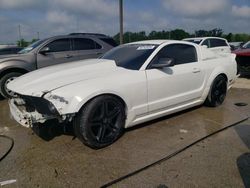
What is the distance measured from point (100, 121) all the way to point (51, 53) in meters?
4.45

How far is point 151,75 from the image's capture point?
4.34 metres

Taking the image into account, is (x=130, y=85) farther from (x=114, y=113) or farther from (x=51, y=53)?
(x=51, y=53)

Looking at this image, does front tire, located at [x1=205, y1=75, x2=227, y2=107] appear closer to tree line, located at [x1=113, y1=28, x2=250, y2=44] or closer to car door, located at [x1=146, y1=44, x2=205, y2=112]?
car door, located at [x1=146, y1=44, x2=205, y2=112]

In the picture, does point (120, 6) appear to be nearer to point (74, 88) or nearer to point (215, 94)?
point (215, 94)

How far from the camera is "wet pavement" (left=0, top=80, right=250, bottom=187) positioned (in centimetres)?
308

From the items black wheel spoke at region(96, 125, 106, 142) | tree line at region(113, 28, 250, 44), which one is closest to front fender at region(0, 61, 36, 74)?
black wheel spoke at region(96, 125, 106, 142)

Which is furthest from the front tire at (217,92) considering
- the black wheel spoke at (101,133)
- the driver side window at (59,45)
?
the driver side window at (59,45)

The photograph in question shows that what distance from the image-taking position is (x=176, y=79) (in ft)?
15.4

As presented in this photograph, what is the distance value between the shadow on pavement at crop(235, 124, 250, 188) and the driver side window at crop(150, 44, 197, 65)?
151 cm

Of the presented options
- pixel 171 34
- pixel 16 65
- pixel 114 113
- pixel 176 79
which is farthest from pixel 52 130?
pixel 171 34

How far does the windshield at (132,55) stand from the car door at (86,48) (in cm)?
302

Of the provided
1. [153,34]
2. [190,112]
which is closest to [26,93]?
[190,112]

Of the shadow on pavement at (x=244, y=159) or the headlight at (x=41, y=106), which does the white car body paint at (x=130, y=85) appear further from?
the shadow on pavement at (x=244, y=159)

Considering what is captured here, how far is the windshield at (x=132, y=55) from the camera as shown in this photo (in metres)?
4.42
